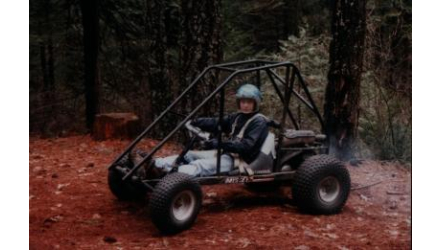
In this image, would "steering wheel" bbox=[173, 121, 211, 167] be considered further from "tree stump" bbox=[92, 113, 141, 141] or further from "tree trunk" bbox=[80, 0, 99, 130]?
"tree trunk" bbox=[80, 0, 99, 130]

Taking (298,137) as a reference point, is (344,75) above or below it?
above

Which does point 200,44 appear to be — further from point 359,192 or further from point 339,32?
point 359,192

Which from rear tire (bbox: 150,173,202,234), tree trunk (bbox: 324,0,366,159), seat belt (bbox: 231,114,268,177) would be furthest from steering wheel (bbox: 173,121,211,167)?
tree trunk (bbox: 324,0,366,159)

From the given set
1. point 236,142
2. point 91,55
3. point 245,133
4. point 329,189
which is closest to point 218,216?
point 236,142

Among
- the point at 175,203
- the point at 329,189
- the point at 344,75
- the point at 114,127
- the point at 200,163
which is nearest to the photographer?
the point at 175,203

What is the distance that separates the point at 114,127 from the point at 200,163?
231cm

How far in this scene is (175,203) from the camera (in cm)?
488

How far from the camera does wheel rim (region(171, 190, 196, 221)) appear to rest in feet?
16.0

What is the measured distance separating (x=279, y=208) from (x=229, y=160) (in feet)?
2.21

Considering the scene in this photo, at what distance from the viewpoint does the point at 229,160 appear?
5398mm

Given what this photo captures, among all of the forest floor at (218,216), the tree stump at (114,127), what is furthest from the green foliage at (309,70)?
the tree stump at (114,127)

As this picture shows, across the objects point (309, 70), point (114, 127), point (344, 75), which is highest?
point (309, 70)

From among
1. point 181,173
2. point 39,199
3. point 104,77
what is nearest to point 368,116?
point 181,173

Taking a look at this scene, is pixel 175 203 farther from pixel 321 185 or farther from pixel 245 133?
pixel 321 185
